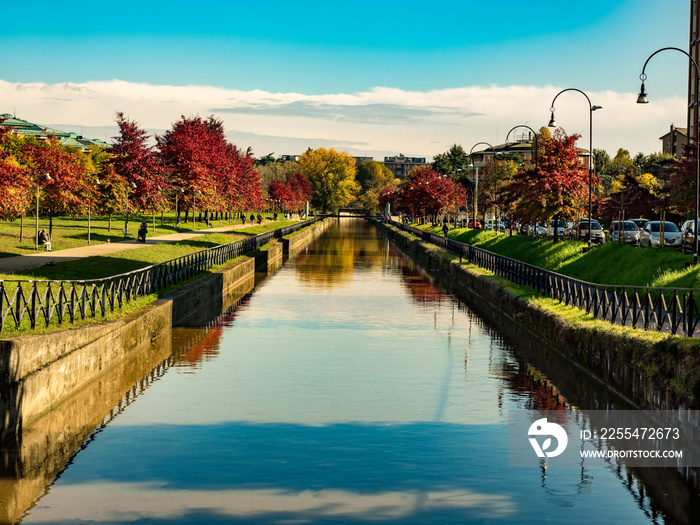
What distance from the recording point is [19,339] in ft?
45.1

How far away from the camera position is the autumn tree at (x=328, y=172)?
607 feet

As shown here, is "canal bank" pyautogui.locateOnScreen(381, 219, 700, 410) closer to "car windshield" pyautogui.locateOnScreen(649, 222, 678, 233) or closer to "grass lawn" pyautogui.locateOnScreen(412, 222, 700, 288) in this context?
"grass lawn" pyautogui.locateOnScreen(412, 222, 700, 288)

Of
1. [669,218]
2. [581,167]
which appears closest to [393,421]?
[581,167]

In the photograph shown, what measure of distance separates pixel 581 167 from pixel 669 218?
93.5 feet

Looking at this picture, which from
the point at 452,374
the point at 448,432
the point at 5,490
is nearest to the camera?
the point at 5,490

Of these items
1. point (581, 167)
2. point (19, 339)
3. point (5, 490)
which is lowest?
point (5, 490)

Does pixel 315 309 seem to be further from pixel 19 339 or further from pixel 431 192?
pixel 431 192

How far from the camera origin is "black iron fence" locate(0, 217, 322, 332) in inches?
646

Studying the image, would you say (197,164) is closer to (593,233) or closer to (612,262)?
(593,233)

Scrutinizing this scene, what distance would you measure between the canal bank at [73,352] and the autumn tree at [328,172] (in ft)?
506

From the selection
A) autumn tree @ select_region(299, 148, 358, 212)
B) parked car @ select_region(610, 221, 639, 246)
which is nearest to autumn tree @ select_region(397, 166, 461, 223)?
parked car @ select_region(610, 221, 639, 246)

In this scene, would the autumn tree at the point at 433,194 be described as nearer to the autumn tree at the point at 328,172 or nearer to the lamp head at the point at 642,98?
the lamp head at the point at 642,98

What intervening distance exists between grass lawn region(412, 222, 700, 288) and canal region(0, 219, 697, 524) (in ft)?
15.2

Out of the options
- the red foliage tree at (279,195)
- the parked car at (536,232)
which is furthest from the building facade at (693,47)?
the red foliage tree at (279,195)
